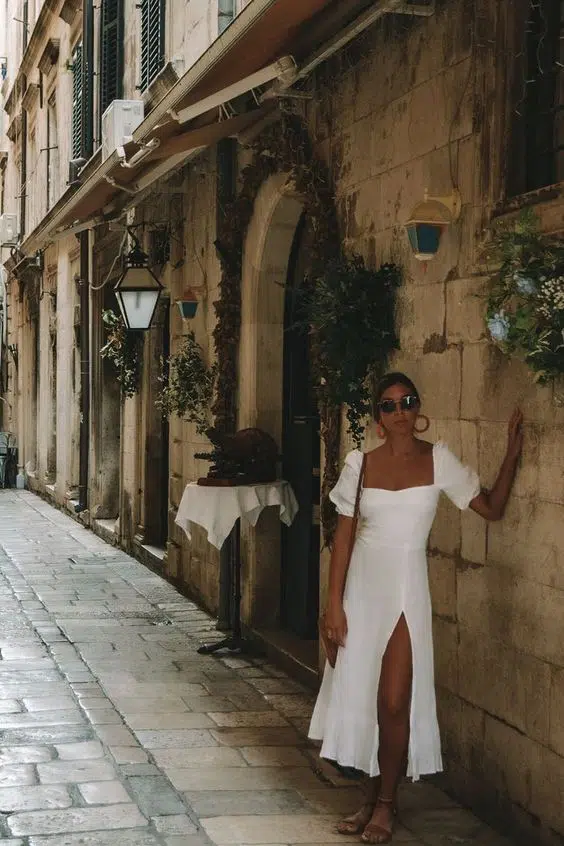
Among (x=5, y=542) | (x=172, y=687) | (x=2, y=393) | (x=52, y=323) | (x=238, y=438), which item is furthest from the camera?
(x=2, y=393)

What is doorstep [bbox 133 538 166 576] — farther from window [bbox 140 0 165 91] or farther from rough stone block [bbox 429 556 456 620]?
rough stone block [bbox 429 556 456 620]

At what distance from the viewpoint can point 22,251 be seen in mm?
23625

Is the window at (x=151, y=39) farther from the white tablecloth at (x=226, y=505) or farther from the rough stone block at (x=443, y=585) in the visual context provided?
the rough stone block at (x=443, y=585)

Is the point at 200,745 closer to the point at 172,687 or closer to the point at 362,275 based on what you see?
the point at 172,687

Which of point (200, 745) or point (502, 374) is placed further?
point (200, 745)

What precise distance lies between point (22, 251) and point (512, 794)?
20026 mm

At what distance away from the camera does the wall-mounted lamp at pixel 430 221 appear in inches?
219

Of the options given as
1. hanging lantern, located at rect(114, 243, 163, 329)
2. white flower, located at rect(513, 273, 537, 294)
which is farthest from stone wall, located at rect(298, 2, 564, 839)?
hanging lantern, located at rect(114, 243, 163, 329)

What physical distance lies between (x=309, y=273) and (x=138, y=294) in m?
4.13

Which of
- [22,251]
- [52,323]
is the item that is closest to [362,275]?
[52,323]

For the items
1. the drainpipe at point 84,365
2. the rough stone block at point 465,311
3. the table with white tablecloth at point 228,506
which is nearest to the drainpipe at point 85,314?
the drainpipe at point 84,365

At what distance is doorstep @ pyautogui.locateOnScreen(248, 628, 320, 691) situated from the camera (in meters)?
7.57

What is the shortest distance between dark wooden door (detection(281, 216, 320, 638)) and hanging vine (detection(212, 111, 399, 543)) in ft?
1.66

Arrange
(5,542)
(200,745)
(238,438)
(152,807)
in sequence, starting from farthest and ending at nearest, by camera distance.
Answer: (5,542) < (238,438) < (200,745) < (152,807)
